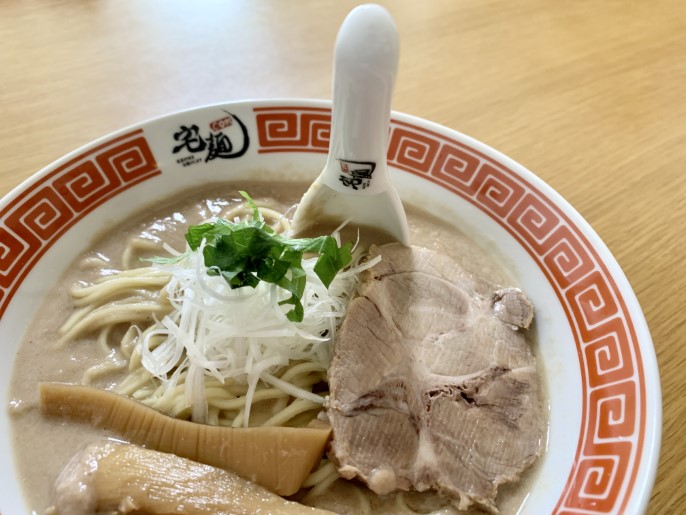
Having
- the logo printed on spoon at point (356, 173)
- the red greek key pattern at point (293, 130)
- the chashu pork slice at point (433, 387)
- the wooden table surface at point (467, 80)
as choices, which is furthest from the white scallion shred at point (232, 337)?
the wooden table surface at point (467, 80)

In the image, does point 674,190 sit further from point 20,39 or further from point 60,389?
point 20,39

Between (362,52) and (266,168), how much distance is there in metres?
0.93

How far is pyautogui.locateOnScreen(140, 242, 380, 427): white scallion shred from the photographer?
1562 mm

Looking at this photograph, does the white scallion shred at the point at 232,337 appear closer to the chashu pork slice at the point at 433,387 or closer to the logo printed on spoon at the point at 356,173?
the chashu pork slice at the point at 433,387

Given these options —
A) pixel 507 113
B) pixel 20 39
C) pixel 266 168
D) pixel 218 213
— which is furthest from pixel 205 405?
pixel 20 39

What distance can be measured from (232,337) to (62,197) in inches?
33.0

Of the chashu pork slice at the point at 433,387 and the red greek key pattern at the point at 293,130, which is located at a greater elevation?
the red greek key pattern at the point at 293,130

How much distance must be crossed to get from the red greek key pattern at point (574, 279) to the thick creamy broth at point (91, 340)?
0.50ft

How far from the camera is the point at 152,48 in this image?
2844mm

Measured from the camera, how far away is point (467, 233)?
2021mm

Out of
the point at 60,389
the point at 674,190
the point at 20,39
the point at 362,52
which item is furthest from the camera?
the point at 20,39

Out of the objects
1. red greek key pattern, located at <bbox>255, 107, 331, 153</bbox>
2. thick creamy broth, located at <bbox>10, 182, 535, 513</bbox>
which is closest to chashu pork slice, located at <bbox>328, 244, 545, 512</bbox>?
thick creamy broth, located at <bbox>10, 182, 535, 513</bbox>

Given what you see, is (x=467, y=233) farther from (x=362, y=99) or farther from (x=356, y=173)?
(x=362, y=99)

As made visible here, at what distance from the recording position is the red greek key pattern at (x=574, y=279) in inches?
53.3
